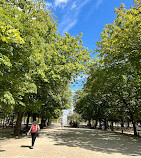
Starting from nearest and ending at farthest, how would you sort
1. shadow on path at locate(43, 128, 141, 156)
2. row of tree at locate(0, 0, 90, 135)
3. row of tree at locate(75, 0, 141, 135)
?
row of tree at locate(0, 0, 90, 135)
shadow on path at locate(43, 128, 141, 156)
row of tree at locate(75, 0, 141, 135)

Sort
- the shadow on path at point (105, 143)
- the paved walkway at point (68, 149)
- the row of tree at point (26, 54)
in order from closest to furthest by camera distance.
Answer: the row of tree at point (26, 54) → the paved walkway at point (68, 149) → the shadow on path at point (105, 143)

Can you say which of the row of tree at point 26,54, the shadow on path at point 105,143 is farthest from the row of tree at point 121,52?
the shadow on path at point 105,143

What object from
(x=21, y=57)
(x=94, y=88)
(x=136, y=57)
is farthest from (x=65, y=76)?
(x=21, y=57)

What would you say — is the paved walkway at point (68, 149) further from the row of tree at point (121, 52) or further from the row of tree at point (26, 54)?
the row of tree at point (121, 52)

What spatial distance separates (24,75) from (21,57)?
1.03 metres

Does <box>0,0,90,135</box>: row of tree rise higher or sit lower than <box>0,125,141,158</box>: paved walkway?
higher

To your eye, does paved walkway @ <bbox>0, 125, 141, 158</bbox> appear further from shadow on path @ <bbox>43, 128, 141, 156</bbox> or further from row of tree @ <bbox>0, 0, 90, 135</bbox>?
row of tree @ <bbox>0, 0, 90, 135</bbox>

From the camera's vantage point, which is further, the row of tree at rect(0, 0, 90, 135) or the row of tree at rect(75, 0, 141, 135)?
the row of tree at rect(75, 0, 141, 135)

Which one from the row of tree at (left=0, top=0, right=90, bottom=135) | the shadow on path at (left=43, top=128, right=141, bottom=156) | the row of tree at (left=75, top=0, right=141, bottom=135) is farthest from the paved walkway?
the row of tree at (left=75, top=0, right=141, bottom=135)

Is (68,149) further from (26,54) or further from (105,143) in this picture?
(26,54)

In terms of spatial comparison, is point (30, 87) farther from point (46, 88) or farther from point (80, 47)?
point (80, 47)

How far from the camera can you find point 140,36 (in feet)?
29.5

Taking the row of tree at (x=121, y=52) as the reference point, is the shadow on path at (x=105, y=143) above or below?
below

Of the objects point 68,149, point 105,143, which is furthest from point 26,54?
point 105,143
